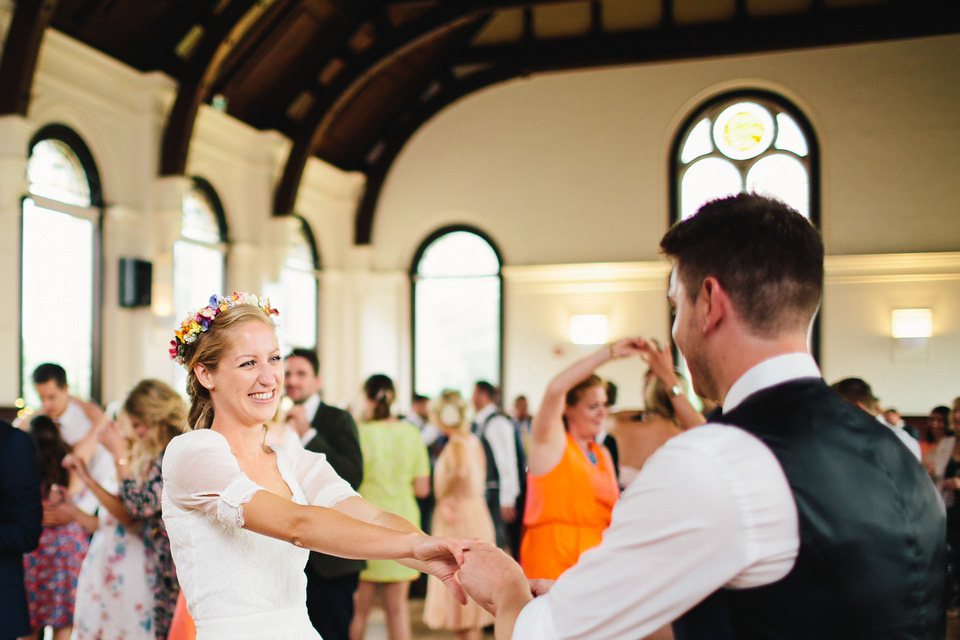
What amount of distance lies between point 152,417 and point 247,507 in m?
2.01

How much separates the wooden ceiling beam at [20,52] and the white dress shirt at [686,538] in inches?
248

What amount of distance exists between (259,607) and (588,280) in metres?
9.08

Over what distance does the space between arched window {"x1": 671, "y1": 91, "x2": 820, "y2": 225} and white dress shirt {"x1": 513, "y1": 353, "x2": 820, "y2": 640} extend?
9946mm

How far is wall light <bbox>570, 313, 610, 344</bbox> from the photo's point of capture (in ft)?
35.1

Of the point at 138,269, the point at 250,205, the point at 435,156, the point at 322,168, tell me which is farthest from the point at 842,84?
the point at 138,269

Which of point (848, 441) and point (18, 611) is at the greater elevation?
point (848, 441)

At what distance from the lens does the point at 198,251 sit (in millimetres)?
8953

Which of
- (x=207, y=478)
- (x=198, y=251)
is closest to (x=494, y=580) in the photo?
(x=207, y=478)

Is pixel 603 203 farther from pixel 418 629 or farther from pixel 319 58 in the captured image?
pixel 418 629

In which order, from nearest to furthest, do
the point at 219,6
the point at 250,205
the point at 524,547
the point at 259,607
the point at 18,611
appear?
the point at 259,607, the point at 18,611, the point at 524,547, the point at 219,6, the point at 250,205

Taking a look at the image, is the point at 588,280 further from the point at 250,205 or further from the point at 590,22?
the point at 250,205

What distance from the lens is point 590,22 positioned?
1071 cm

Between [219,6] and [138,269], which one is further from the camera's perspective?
[219,6]

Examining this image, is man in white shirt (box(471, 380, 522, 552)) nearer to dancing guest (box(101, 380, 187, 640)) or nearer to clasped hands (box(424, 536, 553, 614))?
dancing guest (box(101, 380, 187, 640))
